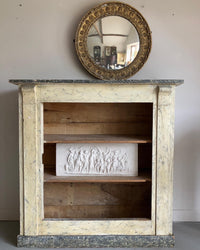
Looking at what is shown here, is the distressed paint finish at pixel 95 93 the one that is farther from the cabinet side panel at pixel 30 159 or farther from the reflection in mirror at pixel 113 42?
the reflection in mirror at pixel 113 42

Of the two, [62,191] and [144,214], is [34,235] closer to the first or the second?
[62,191]

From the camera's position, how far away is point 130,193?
2.39 meters

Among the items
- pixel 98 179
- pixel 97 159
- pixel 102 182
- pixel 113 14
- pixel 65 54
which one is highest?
pixel 113 14

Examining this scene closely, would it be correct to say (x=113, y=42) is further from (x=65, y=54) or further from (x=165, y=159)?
(x=165, y=159)

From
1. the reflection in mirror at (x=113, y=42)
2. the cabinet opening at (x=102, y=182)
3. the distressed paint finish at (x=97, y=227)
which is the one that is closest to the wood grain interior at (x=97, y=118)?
the cabinet opening at (x=102, y=182)

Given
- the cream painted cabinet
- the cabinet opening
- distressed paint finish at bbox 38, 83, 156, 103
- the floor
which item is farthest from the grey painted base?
distressed paint finish at bbox 38, 83, 156, 103

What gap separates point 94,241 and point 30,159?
75cm

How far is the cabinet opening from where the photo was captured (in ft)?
7.69

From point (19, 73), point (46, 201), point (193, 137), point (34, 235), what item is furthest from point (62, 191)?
point (193, 137)

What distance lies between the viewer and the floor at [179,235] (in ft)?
6.50

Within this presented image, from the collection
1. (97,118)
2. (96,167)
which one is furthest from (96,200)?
Answer: (97,118)

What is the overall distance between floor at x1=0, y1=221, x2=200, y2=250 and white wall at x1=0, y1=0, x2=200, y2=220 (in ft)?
0.50

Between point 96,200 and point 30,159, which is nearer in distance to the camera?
point 30,159

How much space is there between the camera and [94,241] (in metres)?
1.95
